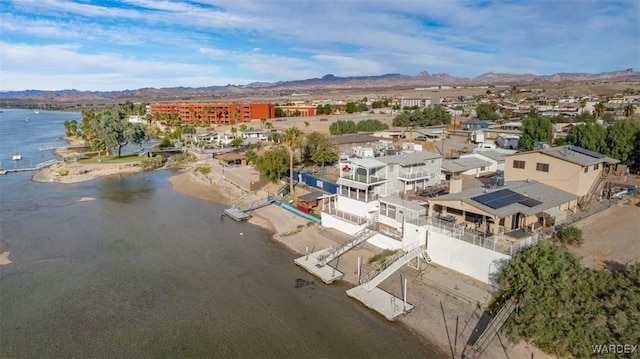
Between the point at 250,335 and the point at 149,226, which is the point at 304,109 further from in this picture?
the point at 250,335

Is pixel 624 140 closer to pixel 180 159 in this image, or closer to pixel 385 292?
pixel 385 292

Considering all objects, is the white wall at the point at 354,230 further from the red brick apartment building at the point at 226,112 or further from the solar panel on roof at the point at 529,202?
the red brick apartment building at the point at 226,112

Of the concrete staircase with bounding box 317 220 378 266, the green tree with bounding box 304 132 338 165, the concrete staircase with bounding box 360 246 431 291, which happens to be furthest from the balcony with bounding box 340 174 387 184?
the green tree with bounding box 304 132 338 165

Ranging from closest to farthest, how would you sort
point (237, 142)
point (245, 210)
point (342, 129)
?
point (245, 210)
point (237, 142)
point (342, 129)

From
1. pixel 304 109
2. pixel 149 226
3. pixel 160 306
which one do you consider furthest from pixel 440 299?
pixel 304 109

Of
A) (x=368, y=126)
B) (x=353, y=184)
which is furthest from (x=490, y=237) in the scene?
(x=368, y=126)

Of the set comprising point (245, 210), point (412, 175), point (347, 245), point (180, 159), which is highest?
point (412, 175)

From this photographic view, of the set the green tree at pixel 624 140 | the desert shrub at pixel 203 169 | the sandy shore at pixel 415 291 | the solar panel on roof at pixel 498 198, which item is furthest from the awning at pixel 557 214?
the desert shrub at pixel 203 169
